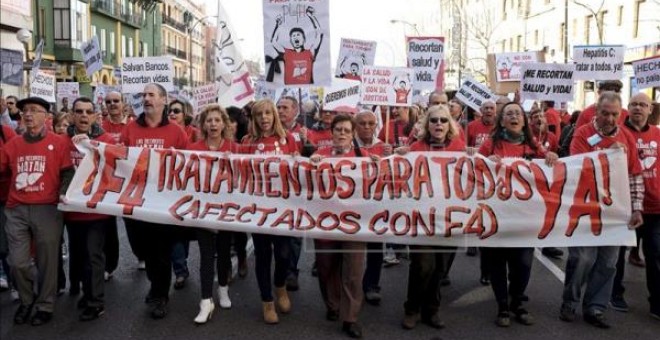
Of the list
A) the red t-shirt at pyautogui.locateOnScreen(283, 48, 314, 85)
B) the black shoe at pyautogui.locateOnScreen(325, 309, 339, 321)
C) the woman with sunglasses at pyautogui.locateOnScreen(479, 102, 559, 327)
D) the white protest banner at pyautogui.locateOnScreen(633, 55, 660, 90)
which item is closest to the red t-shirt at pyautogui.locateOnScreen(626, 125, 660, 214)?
the woman with sunglasses at pyautogui.locateOnScreen(479, 102, 559, 327)

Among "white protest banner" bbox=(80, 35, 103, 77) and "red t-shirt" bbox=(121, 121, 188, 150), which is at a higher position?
"white protest banner" bbox=(80, 35, 103, 77)

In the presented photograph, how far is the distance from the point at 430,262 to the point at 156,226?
2214 millimetres

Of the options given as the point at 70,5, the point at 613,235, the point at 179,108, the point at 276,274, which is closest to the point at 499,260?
the point at 613,235

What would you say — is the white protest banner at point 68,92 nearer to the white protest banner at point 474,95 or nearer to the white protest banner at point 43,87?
the white protest banner at point 43,87

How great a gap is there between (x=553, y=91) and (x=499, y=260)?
440 cm

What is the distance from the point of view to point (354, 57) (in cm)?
1206

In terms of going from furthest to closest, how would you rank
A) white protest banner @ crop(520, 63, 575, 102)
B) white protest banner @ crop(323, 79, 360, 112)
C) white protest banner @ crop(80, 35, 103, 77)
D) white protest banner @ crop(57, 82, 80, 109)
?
white protest banner @ crop(57, 82, 80, 109), white protest banner @ crop(80, 35, 103, 77), white protest banner @ crop(323, 79, 360, 112), white protest banner @ crop(520, 63, 575, 102)

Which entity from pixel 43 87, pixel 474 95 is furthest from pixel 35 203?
pixel 43 87

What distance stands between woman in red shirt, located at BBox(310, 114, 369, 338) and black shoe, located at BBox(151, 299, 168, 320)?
1.29 metres

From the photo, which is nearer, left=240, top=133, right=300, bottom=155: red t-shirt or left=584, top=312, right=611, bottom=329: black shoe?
left=584, top=312, right=611, bottom=329: black shoe

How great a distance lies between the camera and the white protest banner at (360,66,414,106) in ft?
30.3

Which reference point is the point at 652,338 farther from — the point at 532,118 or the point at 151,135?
the point at 151,135

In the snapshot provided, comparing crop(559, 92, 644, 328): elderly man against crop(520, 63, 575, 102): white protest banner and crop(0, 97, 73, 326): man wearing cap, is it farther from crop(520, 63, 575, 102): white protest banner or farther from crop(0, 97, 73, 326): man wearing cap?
crop(0, 97, 73, 326): man wearing cap

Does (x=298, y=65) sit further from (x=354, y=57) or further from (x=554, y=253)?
(x=354, y=57)
